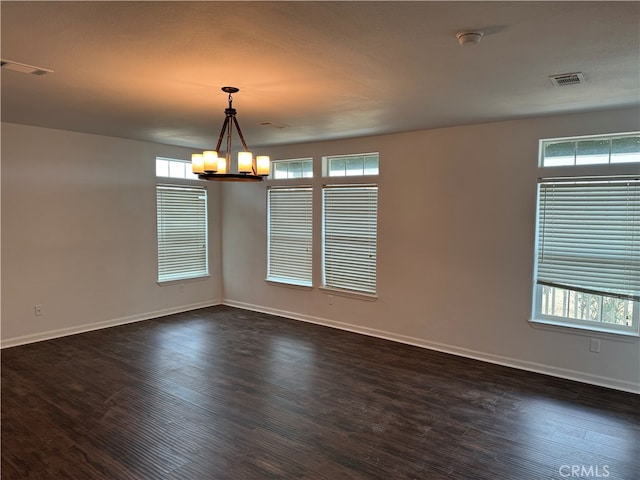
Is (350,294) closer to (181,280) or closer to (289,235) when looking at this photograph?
(289,235)

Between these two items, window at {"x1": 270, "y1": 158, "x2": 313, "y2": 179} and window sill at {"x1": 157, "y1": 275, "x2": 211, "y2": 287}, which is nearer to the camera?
window at {"x1": 270, "y1": 158, "x2": 313, "y2": 179}

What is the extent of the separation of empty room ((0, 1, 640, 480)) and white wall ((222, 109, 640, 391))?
0.02 m

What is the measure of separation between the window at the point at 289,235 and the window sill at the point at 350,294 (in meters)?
0.36

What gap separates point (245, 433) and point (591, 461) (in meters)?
2.35

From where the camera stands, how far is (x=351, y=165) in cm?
572

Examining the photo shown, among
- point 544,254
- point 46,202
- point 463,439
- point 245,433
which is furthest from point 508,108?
point 46,202

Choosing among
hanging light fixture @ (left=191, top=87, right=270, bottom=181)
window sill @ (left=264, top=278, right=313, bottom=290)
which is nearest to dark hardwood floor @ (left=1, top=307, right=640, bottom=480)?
window sill @ (left=264, top=278, right=313, bottom=290)

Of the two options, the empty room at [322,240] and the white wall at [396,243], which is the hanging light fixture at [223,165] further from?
the white wall at [396,243]

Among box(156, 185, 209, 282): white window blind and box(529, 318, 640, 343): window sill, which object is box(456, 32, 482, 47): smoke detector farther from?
box(156, 185, 209, 282): white window blind

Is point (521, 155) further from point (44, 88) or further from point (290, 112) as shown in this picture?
point (44, 88)

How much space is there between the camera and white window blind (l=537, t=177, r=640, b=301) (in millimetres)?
3820

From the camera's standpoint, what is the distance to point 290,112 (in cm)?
409

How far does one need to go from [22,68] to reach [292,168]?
387 centimetres

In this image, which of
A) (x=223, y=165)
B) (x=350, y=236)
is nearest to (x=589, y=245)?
(x=350, y=236)
